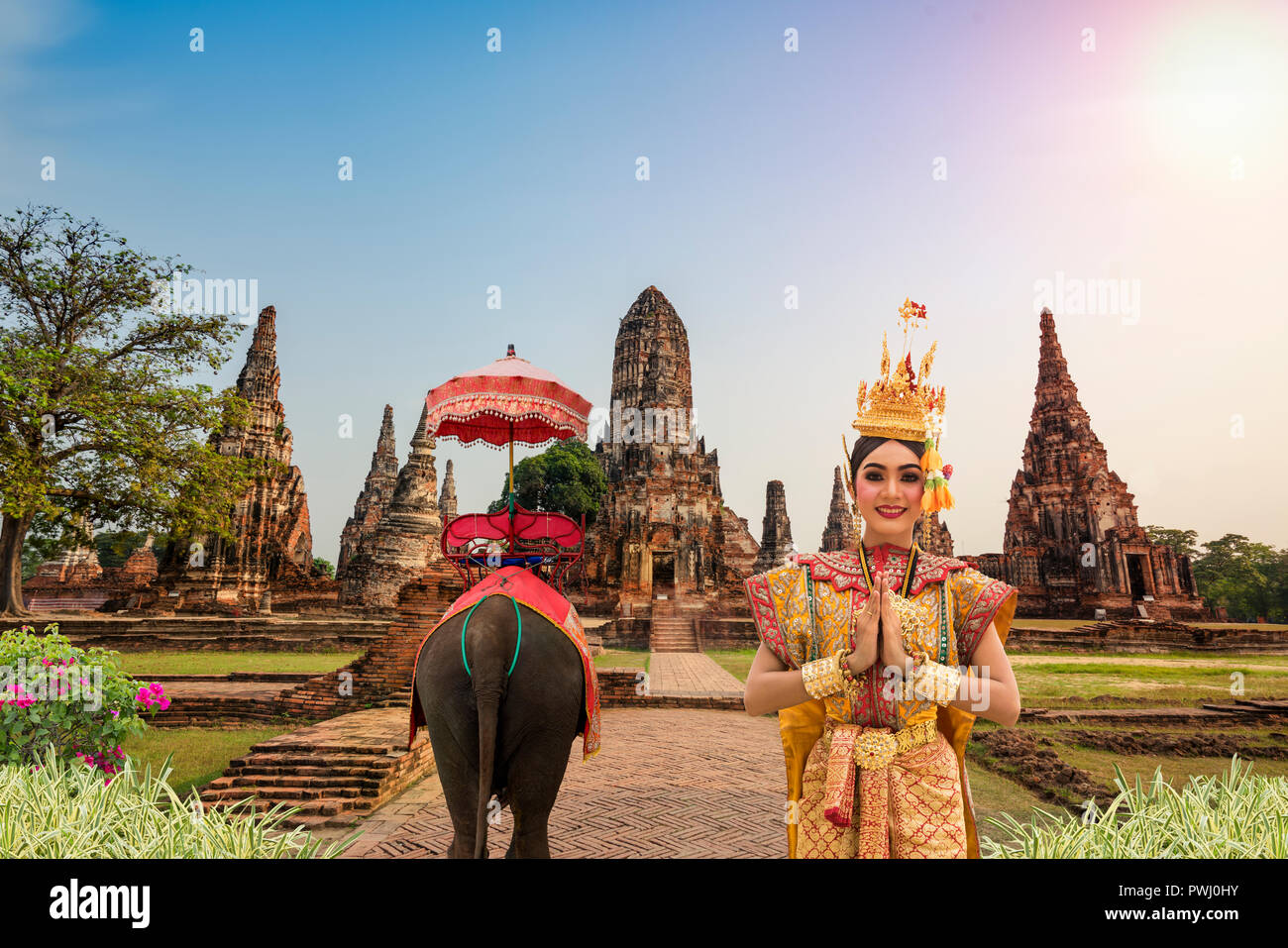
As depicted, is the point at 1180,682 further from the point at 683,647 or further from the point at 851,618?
the point at 851,618

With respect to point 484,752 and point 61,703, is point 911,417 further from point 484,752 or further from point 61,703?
point 61,703

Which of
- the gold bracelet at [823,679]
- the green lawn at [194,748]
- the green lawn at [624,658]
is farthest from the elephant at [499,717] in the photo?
the green lawn at [624,658]

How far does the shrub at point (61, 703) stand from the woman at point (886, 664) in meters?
4.62

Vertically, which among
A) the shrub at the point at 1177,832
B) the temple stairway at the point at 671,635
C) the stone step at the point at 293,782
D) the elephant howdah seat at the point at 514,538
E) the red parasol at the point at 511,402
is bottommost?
the temple stairway at the point at 671,635

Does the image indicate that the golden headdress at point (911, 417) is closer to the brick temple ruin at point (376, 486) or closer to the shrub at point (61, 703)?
the shrub at point (61, 703)

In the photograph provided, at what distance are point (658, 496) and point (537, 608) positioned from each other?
28.8 m

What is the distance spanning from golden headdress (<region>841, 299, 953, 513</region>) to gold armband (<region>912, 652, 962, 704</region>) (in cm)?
66

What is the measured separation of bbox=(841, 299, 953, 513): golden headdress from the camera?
2607 mm

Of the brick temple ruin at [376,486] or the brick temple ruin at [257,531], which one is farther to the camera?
the brick temple ruin at [376,486]

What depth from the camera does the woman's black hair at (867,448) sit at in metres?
2.65

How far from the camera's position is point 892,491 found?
8.48ft

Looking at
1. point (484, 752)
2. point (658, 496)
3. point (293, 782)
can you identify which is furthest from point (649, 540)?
point (484, 752)

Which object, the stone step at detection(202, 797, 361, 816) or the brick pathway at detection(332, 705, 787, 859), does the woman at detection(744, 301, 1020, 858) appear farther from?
the stone step at detection(202, 797, 361, 816)

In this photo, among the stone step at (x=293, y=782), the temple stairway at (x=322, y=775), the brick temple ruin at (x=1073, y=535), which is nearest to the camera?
the temple stairway at (x=322, y=775)
